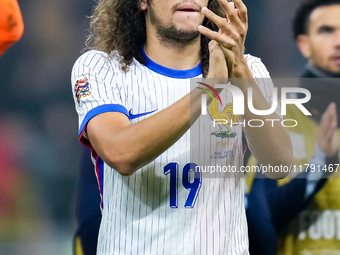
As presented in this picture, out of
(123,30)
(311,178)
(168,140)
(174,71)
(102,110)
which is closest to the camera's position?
(168,140)

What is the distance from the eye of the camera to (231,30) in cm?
152

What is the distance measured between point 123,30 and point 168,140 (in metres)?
0.57

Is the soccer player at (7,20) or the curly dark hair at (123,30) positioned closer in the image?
the soccer player at (7,20)

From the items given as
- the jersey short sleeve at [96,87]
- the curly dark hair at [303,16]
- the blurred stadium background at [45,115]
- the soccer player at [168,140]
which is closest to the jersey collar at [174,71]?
the soccer player at [168,140]

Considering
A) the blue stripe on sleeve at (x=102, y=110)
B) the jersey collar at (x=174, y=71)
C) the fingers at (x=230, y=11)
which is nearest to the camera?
the fingers at (x=230, y=11)

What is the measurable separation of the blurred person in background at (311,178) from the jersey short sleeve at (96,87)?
66 cm

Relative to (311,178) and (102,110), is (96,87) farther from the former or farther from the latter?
(311,178)

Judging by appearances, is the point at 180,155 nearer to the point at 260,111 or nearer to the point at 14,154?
the point at 260,111

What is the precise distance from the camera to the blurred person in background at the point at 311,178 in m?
2.03

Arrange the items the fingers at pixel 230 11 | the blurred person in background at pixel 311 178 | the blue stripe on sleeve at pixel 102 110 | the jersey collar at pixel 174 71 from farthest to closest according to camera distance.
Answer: the blurred person in background at pixel 311 178
the jersey collar at pixel 174 71
the blue stripe on sleeve at pixel 102 110
the fingers at pixel 230 11

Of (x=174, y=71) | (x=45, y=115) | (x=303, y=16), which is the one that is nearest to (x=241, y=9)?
(x=174, y=71)

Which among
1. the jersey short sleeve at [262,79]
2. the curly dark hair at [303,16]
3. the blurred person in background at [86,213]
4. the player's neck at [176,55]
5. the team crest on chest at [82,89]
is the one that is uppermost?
the curly dark hair at [303,16]

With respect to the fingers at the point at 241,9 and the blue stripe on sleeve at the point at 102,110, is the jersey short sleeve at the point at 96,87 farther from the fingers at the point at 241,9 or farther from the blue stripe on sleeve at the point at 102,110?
the fingers at the point at 241,9

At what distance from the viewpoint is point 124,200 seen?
65.9 inches
